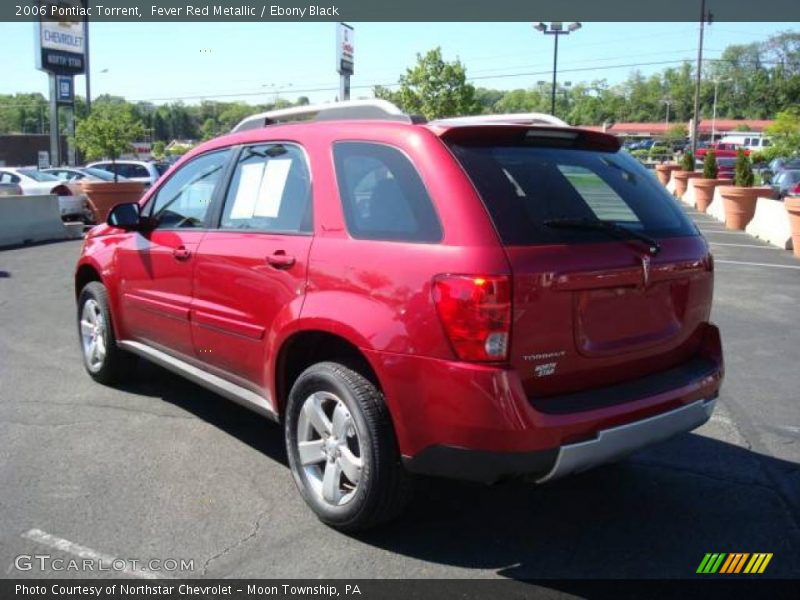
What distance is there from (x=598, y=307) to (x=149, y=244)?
3.01m

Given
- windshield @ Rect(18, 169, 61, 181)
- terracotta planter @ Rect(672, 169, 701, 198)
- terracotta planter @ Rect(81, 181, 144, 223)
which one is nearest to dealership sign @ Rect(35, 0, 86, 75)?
windshield @ Rect(18, 169, 61, 181)

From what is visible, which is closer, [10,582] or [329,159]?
[10,582]

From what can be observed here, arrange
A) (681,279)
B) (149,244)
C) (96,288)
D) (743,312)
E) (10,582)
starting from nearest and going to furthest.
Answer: (10,582)
(681,279)
(149,244)
(96,288)
(743,312)

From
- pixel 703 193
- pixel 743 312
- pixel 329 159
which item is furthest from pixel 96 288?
pixel 703 193

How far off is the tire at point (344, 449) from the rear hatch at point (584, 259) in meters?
0.68

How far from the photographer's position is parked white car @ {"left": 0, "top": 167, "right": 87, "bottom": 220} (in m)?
17.6

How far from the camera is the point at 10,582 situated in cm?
304

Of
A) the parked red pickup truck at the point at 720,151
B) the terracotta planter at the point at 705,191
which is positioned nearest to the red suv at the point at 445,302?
the terracotta planter at the point at 705,191

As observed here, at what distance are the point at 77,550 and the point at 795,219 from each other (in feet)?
43.2

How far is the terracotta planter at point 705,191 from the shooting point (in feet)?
74.7

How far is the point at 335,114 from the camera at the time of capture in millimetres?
3980

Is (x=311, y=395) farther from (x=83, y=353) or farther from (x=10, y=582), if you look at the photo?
(x=83, y=353)

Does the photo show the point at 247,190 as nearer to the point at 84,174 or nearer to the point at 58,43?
the point at 84,174

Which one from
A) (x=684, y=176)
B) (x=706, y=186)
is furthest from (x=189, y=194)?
(x=684, y=176)
